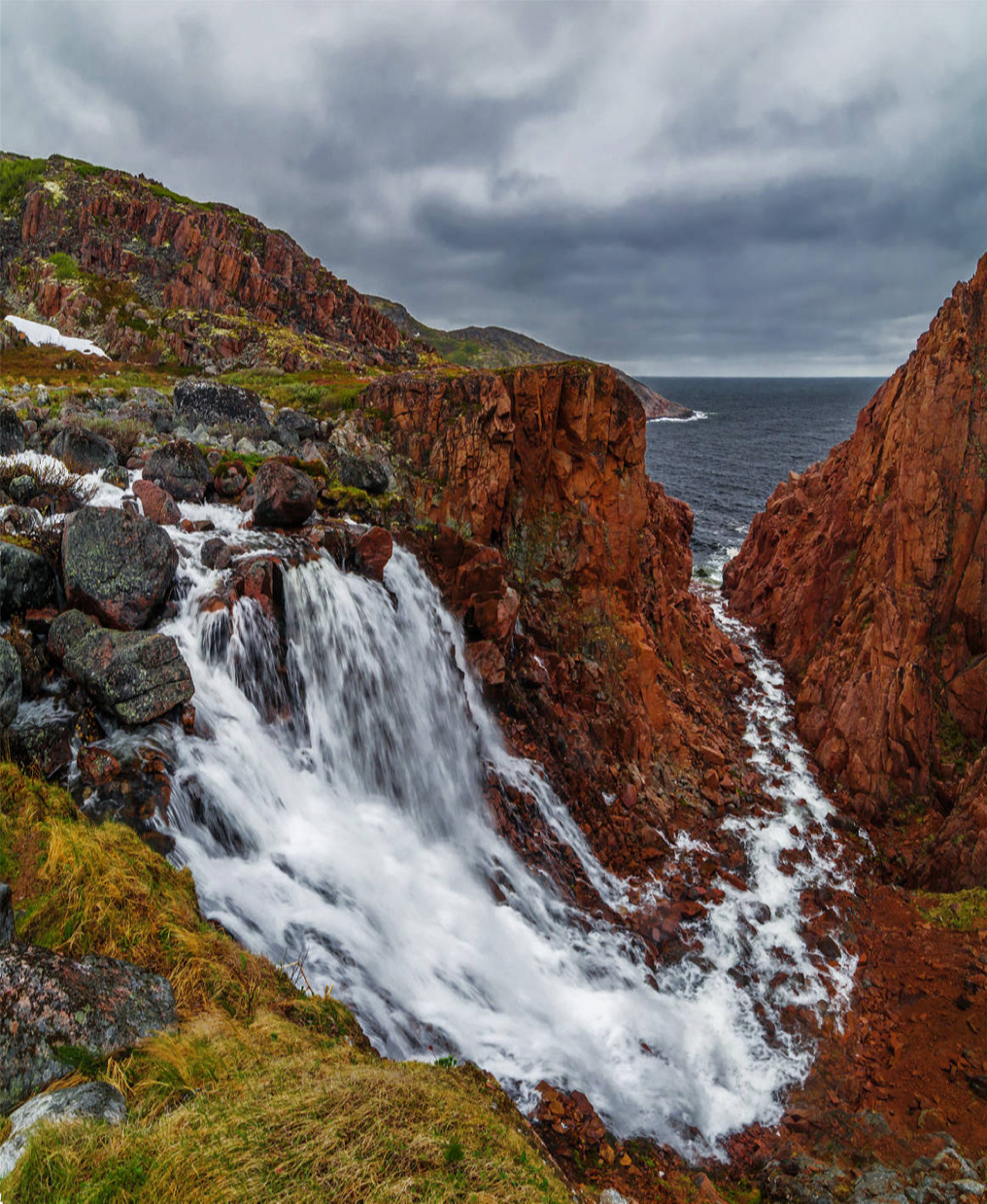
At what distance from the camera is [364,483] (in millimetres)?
23234

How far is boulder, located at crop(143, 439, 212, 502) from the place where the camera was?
61.6 feet

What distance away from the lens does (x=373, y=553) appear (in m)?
19.2

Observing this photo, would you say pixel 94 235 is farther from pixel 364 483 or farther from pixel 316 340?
pixel 364 483

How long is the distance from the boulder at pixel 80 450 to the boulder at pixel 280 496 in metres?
4.53

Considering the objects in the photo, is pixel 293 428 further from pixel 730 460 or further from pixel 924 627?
pixel 730 460

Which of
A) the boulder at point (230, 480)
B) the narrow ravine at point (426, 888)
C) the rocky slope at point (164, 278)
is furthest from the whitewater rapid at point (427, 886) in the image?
the rocky slope at point (164, 278)

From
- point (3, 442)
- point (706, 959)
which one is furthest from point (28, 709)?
point (706, 959)

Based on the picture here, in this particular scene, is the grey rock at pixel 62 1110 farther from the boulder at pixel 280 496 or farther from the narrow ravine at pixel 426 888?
the boulder at pixel 280 496

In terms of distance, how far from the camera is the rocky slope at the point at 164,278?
62188 millimetres

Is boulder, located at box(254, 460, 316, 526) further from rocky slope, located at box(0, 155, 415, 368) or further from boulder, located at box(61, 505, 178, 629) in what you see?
rocky slope, located at box(0, 155, 415, 368)

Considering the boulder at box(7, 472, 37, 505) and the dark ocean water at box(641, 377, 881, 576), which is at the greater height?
the dark ocean water at box(641, 377, 881, 576)

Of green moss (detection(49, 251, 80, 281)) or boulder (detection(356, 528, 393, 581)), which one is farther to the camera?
green moss (detection(49, 251, 80, 281))

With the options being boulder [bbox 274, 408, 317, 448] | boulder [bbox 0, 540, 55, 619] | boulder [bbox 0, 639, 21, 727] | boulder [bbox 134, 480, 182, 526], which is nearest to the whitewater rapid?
boulder [bbox 134, 480, 182, 526]

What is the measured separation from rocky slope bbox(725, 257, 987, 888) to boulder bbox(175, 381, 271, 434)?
26.4 m
